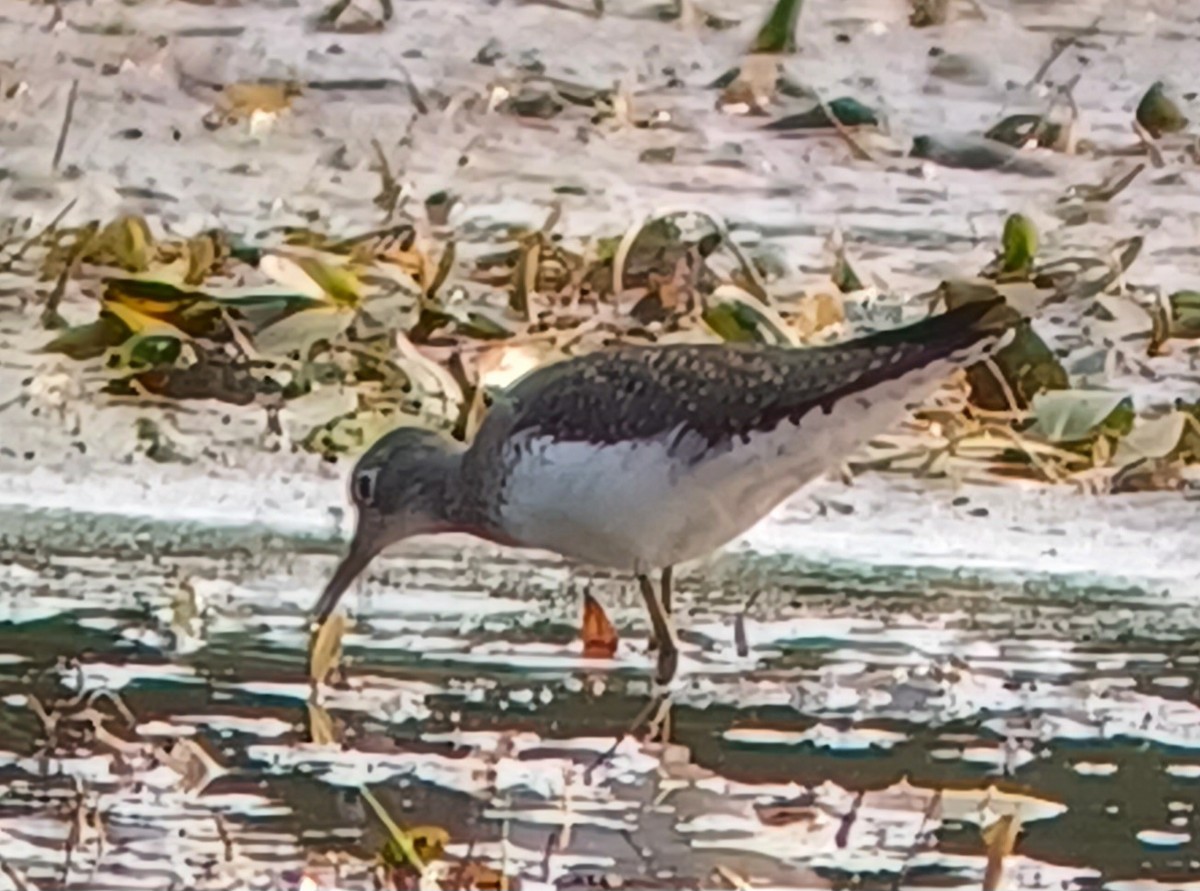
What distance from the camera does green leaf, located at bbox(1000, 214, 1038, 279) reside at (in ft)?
3.13

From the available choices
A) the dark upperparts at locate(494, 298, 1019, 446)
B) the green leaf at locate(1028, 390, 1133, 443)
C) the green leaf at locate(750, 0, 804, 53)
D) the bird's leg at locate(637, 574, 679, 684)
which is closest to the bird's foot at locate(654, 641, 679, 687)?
the bird's leg at locate(637, 574, 679, 684)

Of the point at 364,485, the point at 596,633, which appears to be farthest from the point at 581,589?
the point at 364,485

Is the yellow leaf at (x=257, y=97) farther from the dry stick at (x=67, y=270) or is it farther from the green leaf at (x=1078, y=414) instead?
the green leaf at (x=1078, y=414)

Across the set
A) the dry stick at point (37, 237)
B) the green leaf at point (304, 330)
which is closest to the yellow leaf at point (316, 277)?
the green leaf at point (304, 330)

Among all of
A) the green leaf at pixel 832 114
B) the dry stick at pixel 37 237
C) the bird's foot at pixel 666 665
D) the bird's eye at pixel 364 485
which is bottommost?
the bird's foot at pixel 666 665

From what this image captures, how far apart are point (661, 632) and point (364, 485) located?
0.18 metres

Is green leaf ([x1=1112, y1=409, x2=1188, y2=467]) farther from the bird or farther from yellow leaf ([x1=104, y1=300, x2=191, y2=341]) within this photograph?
yellow leaf ([x1=104, y1=300, x2=191, y2=341])

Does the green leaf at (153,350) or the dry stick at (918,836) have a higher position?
the green leaf at (153,350)

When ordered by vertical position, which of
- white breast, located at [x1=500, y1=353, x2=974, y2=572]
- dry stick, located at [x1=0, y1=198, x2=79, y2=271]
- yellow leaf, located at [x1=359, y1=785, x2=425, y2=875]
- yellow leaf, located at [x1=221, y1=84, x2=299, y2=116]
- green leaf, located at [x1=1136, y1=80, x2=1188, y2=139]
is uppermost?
green leaf, located at [x1=1136, y1=80, x2=1188, y2=139]

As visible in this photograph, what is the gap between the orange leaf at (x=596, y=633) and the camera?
3.05 ft

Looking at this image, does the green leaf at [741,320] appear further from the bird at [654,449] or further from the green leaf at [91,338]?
the green leaf at [91,338]

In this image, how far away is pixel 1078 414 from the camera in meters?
0.95

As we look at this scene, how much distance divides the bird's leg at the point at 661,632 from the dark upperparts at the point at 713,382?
84 millimetres

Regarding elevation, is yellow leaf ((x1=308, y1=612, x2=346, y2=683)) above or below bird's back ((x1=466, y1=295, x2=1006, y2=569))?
below
